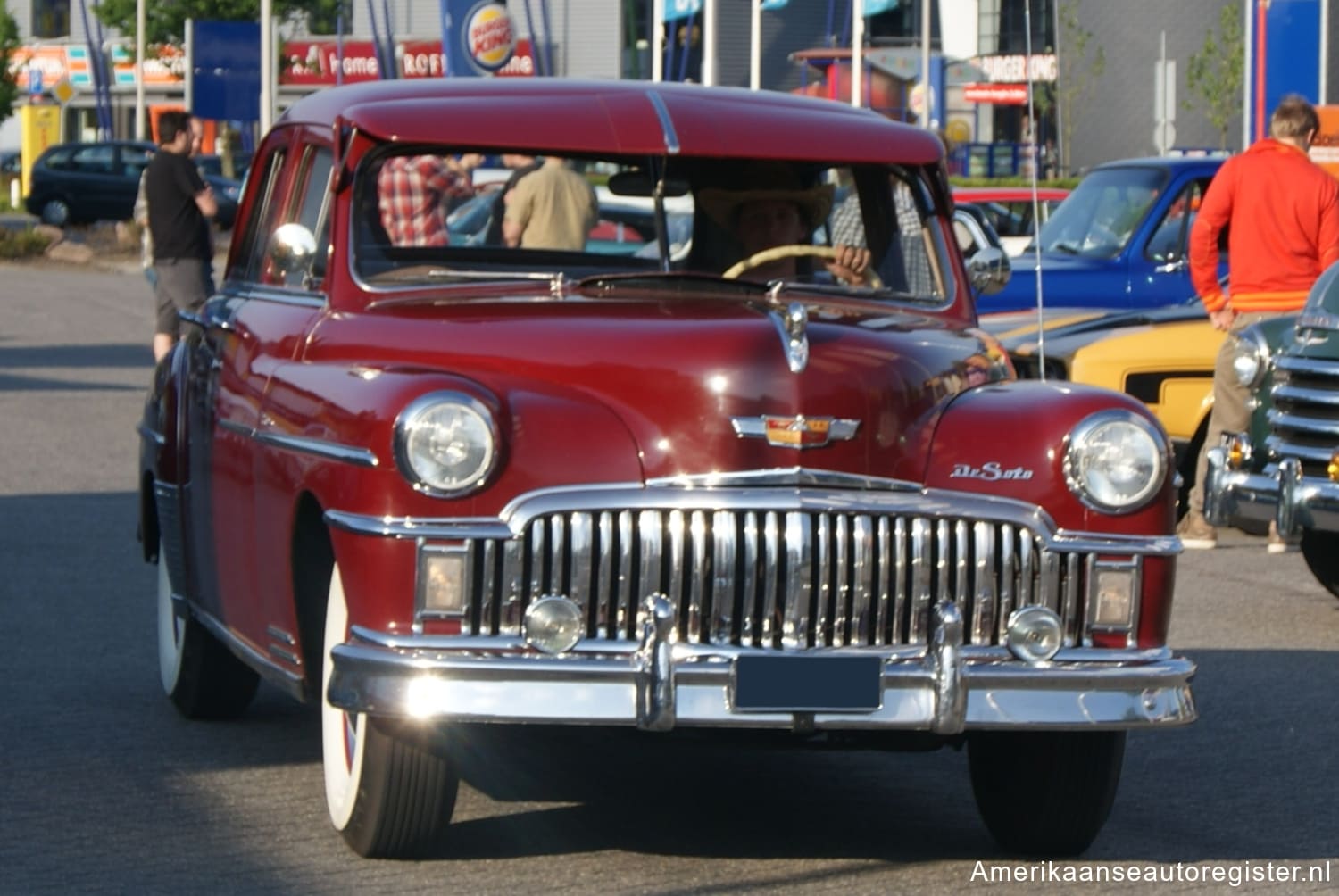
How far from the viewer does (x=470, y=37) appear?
3456cm

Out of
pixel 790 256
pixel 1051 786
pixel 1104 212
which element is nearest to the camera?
pixel 1051 786

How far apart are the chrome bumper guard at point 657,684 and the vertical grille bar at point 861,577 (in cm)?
6

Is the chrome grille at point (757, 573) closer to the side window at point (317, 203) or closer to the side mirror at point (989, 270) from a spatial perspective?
the side window at point (317, 203)

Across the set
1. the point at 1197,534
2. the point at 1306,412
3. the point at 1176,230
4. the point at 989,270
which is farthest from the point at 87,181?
the point at 989,270

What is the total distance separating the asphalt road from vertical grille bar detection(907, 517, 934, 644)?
56cm

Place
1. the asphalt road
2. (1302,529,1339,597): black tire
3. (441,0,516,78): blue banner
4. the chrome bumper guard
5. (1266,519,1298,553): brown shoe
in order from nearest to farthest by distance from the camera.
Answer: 1. the chrome bumper guard
2. the asphalt road
3. (1302,529,1339,597): black tire
4. (1266,519,1298,553): brown shoe
5. (441,0,516,78): blue banner

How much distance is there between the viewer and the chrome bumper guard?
5.02 meters

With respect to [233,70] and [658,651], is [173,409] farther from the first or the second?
[233,70]

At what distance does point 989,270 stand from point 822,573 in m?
2.03

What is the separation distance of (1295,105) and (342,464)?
7880 millimetres

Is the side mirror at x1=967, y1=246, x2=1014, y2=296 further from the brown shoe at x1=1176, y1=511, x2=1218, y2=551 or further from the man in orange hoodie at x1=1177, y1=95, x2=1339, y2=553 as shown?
the brown shoe at x1=1176, y1=511, x2=1218, y2=551

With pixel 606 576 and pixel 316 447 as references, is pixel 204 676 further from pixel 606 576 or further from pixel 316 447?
pixel 606 576

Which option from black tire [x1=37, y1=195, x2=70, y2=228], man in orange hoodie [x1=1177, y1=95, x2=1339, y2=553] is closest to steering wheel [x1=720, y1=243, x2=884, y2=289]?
man in orange hoodie [x1=1177, y1=95, x2=1339, y2=553]

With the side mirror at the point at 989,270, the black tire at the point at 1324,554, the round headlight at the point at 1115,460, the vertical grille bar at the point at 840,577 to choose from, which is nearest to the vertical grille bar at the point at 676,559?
the vertical grille bar at the point at 840,577
